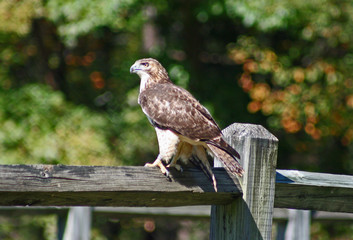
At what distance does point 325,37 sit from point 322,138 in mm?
1599

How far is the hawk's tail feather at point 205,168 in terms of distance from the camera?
224cm

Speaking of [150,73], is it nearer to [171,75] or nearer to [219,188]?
[219,188]

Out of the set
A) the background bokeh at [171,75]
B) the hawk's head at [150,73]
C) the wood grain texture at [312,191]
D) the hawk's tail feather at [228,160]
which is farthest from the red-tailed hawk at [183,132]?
the background bokeh at [171,75]

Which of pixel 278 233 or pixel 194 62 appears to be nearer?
pixel 278 233

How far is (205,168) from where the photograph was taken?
7.82 feet

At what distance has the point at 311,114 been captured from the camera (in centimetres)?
780

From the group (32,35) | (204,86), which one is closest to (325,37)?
(204,86)

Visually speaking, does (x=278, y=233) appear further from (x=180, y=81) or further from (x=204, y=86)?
(x=204, y=86)

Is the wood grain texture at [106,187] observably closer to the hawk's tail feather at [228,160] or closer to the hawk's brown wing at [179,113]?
the hawk's tail feather at [228,160]

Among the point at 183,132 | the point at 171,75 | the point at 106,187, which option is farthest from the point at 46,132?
the point at 106,187

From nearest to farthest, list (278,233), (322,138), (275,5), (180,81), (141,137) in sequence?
(278,233) < (275,5) < (180,81) < (141,137) < (322,138)

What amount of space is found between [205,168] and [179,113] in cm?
58

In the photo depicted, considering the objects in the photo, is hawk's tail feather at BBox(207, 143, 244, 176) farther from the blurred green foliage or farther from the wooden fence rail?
the blurred green foliage

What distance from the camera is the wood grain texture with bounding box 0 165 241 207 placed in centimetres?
184
